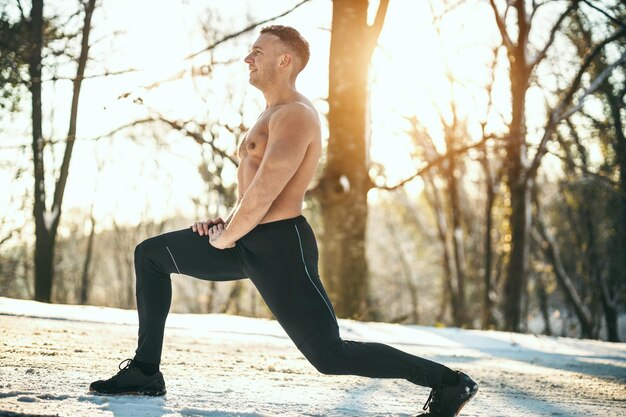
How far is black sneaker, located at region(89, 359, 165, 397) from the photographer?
3.72 metres

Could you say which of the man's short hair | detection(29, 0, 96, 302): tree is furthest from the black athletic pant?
detection(29, 0, 96, 302): tree

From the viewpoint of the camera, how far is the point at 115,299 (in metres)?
39.0

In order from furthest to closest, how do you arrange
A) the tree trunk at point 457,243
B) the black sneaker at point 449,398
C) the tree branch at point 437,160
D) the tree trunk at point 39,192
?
the tree trunk at point 457,243, the tree trunk at point 39,192, the tree branch at point 437,160, the black sneaker at point 449,398

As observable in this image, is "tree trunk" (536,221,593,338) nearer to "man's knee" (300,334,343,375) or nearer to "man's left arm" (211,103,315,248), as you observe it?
"man's knee" (300,334,343,375)

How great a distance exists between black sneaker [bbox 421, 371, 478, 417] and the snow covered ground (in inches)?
16.5

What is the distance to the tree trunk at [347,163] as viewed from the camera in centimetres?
1005

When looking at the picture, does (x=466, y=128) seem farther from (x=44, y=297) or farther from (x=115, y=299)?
(x=115, y=299)

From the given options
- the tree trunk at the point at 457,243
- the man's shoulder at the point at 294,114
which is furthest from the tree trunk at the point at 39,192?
the tree trunk at the point at 457,243

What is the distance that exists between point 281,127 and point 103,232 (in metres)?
35.7

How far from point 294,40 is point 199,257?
1223 mm

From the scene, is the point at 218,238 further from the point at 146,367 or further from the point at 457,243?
the point at 457,243

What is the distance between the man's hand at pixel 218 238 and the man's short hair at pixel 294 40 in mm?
930

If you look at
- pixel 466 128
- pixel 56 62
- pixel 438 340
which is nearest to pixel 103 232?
pixel 466 128

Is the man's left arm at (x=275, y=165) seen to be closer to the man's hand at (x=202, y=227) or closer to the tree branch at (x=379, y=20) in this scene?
the man's hand at (x=202, y=227)
